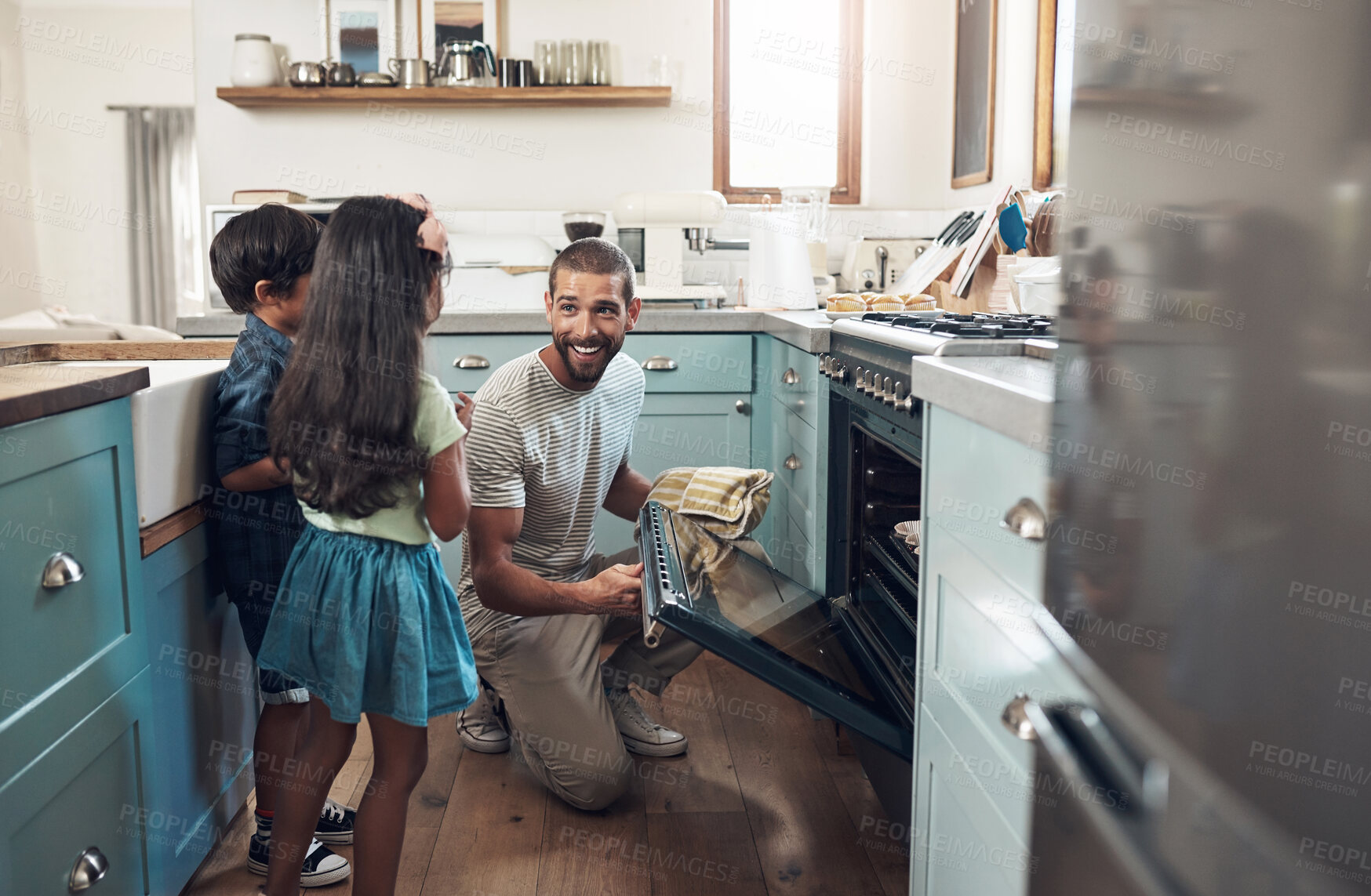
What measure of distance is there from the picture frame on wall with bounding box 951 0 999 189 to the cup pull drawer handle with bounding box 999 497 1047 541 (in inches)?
85.4

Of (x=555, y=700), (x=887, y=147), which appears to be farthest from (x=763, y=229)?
(x=555, y=700)

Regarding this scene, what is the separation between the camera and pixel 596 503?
2.17 metres

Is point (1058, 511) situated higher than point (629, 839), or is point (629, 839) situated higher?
point (1058, 511)

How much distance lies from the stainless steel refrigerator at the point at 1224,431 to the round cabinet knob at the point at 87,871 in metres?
1.22

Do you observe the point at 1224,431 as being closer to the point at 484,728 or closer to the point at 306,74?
the point at 484,728

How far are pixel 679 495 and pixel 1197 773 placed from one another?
5.35 ft

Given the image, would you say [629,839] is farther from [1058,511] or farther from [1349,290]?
[1349,290]

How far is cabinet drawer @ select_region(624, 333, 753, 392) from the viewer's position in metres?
2.99

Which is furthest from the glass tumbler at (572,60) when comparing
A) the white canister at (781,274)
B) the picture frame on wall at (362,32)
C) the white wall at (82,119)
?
the white wall at (82,119)

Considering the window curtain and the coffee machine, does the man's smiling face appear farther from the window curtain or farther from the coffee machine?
the window curtain

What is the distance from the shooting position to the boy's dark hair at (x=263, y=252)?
5.23 ft

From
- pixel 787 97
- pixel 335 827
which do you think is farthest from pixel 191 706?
pixel 787 97

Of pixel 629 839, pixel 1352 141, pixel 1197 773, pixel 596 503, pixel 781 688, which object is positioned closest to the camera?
pixel 1352 141

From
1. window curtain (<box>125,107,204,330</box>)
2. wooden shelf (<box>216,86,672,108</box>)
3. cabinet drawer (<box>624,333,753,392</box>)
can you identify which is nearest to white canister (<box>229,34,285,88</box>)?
wooden shelf (<box>216,86,672,108</box>)
